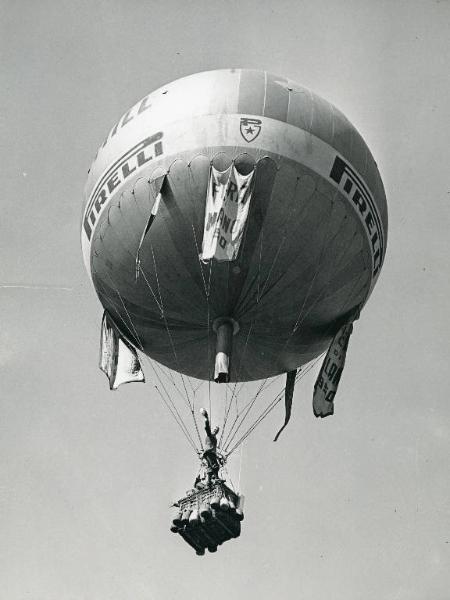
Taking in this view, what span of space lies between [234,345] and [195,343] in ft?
3.54

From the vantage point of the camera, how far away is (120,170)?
21594mm

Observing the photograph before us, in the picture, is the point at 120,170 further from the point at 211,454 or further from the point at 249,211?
the point at 211,454

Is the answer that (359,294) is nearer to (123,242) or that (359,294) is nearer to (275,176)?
Answer: (275,176)

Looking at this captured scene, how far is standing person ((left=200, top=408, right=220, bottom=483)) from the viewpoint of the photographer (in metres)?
21.0

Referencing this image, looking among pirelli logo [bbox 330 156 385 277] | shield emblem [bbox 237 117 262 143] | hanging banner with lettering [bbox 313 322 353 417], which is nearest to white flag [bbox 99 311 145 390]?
hanging banner with lettering [bbox 313 322 353 417]

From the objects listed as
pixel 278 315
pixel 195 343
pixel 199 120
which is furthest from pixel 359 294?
pixel 199 120

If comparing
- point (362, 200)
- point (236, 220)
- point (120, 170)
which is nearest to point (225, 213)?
point (236, 220)

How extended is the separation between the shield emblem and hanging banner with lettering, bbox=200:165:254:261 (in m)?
0.91

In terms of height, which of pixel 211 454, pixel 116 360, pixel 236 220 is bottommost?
pixel 211 454

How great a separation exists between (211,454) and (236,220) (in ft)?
18.4

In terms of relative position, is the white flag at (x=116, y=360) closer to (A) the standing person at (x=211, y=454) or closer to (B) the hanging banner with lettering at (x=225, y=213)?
(A) the standing person at (x=211, y=454)

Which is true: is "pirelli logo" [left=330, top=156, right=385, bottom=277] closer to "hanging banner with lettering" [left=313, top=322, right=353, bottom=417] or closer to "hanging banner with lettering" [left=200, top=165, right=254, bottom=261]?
"hanging banner with lettering" [left=313, top=322, right=353, bottom=417]

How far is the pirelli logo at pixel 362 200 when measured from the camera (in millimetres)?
21234

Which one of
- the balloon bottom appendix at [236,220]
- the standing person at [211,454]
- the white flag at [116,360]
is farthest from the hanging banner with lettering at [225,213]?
the white flag at [116,360]
